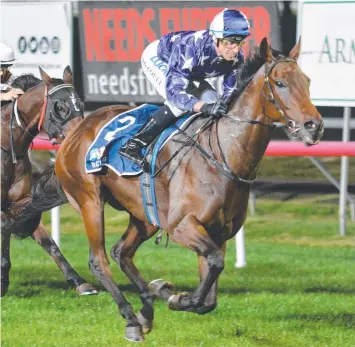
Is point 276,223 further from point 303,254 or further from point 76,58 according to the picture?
point 76,58

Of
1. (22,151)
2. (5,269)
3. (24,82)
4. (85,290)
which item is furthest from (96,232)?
(24,82)

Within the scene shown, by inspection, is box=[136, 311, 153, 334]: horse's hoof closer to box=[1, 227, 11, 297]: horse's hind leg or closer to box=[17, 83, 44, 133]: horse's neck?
box=[1, 227, 11, 297]: horse's hind leg

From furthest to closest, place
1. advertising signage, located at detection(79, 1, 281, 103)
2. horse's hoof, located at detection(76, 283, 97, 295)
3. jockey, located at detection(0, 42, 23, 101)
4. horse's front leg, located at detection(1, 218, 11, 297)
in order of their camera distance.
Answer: advertising signage, located at detection(79, 1, 281, 103)
jockey, located at detection(0, 42, 23, 101)
horse's front leg, located at detection(1, 218, 11, 297)
horse's hoof, located at detection(76, 283, 97, 295)

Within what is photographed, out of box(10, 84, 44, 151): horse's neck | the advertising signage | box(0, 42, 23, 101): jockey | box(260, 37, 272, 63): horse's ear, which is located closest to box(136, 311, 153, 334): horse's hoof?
box(260, 37, 272, 63): horse's ear

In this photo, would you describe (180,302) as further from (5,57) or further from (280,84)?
(5,57)

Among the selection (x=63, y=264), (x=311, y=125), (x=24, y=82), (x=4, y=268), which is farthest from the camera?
(x=24, y=82)

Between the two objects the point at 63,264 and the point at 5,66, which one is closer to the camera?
the point at 63,264

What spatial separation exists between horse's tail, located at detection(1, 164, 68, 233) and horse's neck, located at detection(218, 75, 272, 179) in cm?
185

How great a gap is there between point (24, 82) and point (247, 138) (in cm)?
263

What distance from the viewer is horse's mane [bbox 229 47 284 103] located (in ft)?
19.4

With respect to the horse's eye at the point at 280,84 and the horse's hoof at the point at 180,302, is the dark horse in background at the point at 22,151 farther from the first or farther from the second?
the horse's eye at the point at 280,84

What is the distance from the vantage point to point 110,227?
12.1 metres

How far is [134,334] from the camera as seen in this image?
6.19 meters

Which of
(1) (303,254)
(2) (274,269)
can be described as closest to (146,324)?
(2) (274,269)
